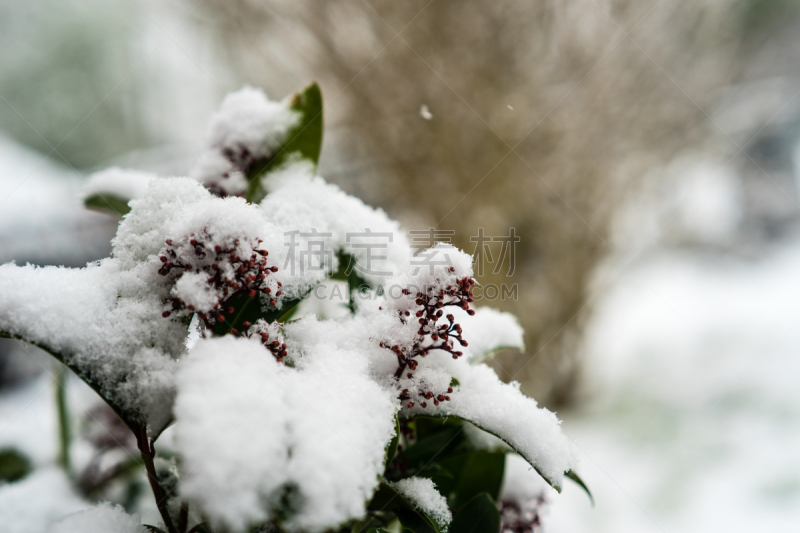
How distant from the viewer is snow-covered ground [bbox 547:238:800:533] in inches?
71.7

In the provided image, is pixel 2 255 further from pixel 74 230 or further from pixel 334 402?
pixel 334 402

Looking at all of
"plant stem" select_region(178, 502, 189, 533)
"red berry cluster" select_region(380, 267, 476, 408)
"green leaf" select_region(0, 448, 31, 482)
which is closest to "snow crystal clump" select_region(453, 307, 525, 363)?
"red berry cluster" select_region(380, 267, 476, 408)

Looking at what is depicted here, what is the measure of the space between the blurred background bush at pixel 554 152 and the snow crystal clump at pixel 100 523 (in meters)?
1.56

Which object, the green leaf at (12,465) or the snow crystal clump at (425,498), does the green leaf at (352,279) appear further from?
the green leaf at (12,465)

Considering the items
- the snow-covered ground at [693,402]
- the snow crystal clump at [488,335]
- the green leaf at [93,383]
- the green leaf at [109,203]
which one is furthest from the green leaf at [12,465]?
the snow-covered ground at [693,402]

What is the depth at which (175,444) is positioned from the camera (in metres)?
0.28

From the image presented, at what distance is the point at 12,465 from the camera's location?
0.83 metres

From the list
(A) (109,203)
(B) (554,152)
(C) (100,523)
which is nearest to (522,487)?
(C) (100,523)

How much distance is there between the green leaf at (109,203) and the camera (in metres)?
0.62

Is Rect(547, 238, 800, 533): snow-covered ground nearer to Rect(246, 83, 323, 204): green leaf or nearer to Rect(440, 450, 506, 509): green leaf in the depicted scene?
Rect(440, 450, 506, 509): green leaf

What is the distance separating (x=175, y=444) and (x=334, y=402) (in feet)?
0.39

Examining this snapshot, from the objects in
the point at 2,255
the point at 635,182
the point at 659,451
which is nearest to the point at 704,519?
the point at 659,451

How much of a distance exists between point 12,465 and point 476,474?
879 millimetres

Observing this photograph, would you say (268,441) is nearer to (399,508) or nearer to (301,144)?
(399,508)
